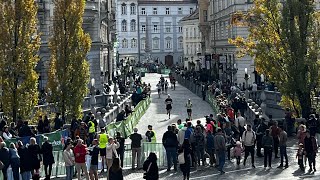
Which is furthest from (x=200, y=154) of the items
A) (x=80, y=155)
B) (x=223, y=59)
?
(x=223, y=59)

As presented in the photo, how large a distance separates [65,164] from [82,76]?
38.8ft

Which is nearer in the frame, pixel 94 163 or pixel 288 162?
pixel 94 163

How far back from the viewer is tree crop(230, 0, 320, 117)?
29594 millimetres

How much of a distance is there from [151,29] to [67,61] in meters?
106

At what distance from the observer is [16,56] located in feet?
94.4

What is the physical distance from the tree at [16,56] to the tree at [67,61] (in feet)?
11.0

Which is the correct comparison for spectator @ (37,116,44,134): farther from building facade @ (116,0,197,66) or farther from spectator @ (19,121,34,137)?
building facade @ (116,0,197,66)

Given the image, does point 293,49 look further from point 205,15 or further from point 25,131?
point 205,15

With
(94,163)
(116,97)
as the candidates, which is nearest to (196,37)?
(116,97)

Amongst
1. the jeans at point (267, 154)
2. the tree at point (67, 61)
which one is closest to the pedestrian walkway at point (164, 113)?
the tree at point (67, 61)

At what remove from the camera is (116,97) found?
48.9 meters

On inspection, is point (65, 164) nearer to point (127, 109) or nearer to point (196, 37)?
point (127, 109)

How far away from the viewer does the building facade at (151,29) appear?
5359 inches

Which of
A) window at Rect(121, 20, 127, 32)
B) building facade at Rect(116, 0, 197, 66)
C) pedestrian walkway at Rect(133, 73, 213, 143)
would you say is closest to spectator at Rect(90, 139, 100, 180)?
pedestrian walkway at Rect(133, 73, 213, 143)
